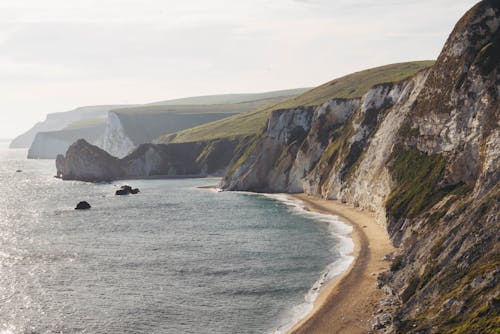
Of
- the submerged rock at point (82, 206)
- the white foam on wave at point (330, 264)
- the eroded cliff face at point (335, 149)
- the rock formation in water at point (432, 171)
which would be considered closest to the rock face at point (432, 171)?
the rock formation in water at point (432, 171)

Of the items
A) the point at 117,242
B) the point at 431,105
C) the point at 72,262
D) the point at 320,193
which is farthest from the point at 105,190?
the point at 431,105

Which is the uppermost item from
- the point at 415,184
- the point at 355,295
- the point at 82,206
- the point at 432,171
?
the point at 432,171

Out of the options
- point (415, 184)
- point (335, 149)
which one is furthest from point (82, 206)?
point (415, 184)

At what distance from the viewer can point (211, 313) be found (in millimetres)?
58562

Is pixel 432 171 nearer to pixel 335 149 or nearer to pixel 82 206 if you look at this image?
pixel 335 149

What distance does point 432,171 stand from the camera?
3270 inches

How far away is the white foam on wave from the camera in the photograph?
5794cm

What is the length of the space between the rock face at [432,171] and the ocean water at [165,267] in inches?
479

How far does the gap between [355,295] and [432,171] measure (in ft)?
99.4

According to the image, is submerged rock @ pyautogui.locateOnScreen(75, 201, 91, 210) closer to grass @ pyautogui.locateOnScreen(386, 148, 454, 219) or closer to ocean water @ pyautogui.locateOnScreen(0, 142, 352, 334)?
ocean water @ pyautogui.locateOnScreen(0, 142, 352, 334)

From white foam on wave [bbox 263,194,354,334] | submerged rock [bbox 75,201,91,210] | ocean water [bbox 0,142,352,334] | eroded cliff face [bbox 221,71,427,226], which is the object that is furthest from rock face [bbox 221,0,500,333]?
submerged rock [bbox 75,201,91,210]

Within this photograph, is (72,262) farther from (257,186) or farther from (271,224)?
(257,186)

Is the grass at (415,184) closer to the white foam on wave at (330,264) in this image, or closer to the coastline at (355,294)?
the coastline at (355,294)

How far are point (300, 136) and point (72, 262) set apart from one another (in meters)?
102
